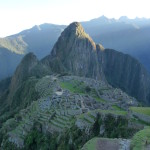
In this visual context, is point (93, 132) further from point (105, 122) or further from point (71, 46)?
point (71, 46)

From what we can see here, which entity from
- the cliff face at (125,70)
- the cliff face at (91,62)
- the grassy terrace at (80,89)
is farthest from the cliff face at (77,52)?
the grassy terrace at (80,89)

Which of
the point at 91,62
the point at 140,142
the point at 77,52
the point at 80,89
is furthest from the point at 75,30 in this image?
the point at 140,142

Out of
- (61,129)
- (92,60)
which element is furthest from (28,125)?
(92,60)

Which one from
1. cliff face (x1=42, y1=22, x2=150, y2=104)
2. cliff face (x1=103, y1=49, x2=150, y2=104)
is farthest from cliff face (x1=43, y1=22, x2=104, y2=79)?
cliff face (x1=103, y1=49, x2=150, y2=104)

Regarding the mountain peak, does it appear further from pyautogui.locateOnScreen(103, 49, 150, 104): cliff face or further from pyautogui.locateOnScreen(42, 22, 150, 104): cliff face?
pyautogui.locateOnScreen(103, 49, 150, 104): cliff face

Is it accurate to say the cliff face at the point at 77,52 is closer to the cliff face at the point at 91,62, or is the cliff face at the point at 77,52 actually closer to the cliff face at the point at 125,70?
the cliff face at the point at 91,62

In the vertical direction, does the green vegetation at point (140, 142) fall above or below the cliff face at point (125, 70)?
above

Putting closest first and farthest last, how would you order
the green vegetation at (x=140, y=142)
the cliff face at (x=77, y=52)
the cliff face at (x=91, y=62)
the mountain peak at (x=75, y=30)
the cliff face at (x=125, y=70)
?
the green vegetation at (x=140, y=142) → the cliff face at (x=91, y=62) → the cliff face at (x=77, y=52) → the mountain peak at (x=75, y=30) → the cliff face at (x=125, y=70)

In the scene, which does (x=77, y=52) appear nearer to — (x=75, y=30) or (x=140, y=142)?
(x=75, y=30)
